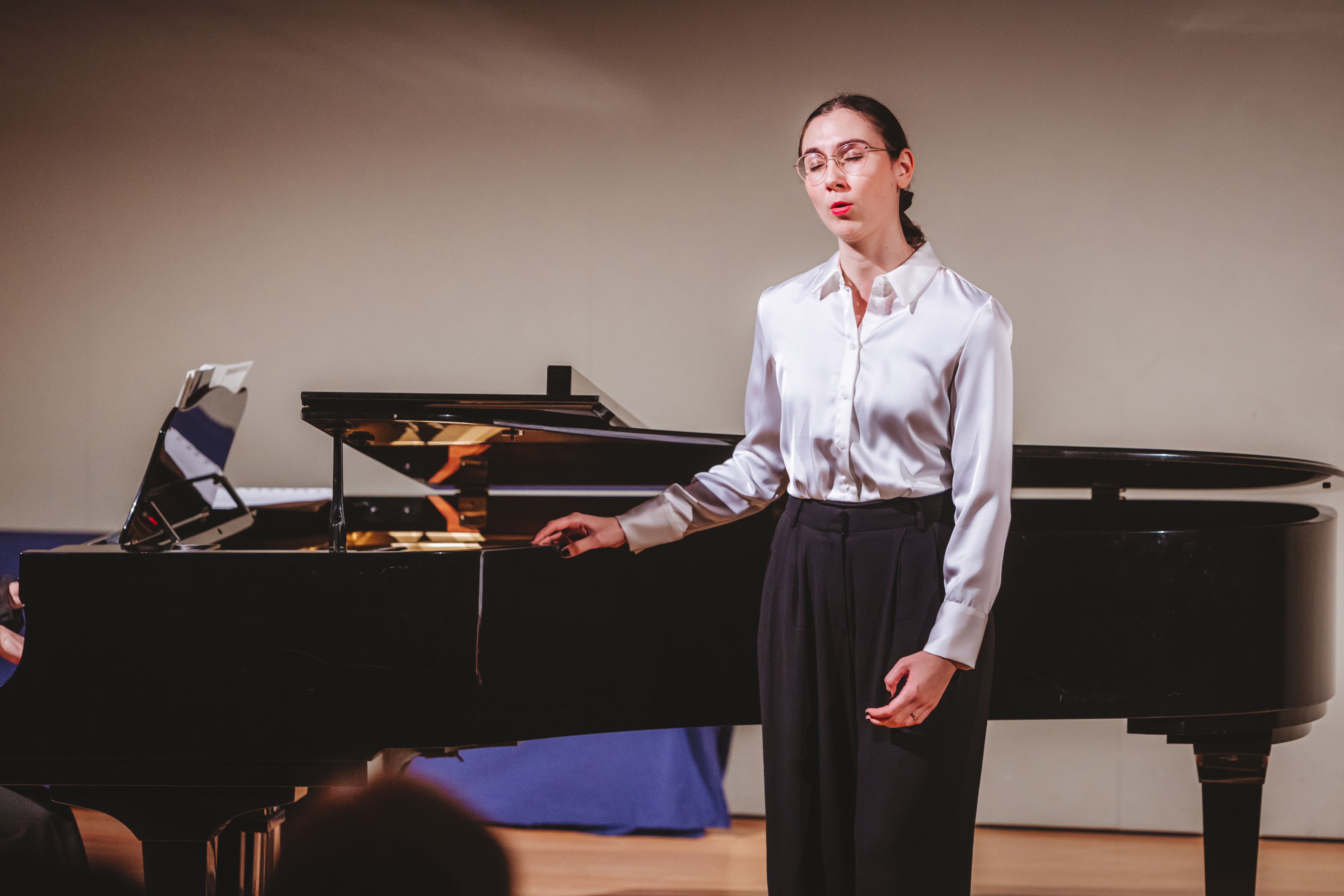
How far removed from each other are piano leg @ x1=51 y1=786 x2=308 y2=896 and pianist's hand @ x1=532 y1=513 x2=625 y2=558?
58 cm

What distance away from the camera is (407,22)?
10.2 feet

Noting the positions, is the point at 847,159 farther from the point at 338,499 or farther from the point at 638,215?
the point at 638,215

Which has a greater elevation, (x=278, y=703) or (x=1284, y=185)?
(x=1284, y=185)

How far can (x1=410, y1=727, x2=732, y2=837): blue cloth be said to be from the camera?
9.30 ft

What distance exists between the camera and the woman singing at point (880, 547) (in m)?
1.06

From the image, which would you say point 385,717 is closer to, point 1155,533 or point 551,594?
point 551,594

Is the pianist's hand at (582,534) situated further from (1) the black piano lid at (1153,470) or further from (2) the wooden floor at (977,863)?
(2) the wooden floor at (977,863)

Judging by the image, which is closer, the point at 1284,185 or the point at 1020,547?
the point at 1020,547

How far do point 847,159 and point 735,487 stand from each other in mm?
457

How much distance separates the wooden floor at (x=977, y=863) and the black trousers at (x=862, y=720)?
144 centimetres

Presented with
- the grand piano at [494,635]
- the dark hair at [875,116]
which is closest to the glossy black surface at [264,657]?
the grand piano at [494,635]

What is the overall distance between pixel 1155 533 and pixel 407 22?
275 cm

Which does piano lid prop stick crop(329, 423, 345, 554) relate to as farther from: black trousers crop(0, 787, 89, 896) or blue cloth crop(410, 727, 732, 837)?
blue cloth crop(410, 727, 732, 837)

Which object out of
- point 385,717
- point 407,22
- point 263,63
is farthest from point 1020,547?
point 263,63
